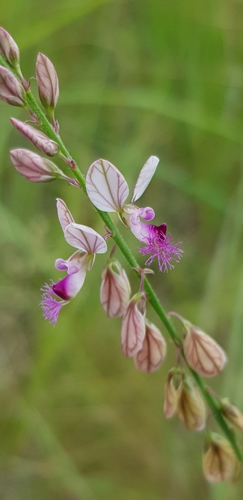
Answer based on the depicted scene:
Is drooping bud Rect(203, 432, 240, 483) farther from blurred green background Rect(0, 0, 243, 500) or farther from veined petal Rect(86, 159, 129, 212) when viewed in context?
blurred green background Rect(0, 0, 243, 500)

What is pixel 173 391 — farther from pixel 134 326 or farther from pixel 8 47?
pixel 8 47

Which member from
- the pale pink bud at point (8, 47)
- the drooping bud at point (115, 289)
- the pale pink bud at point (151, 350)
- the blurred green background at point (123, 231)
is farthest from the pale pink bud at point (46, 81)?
the blurred green background at point (123, 231)

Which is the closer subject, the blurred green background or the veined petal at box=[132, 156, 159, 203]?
the veined petal at box=[132, 156, 159, 203]

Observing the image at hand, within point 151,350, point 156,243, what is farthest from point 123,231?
point 156,243

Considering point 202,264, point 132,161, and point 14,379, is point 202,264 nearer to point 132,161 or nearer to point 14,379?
point 132,161

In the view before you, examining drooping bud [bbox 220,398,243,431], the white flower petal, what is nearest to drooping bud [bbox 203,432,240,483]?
drooping bud [bbox 220,398,243,431]

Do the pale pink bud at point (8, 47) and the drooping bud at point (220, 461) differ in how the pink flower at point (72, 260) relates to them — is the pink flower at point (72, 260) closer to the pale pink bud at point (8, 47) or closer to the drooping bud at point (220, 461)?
the pale pink bud at point (8, 47)
